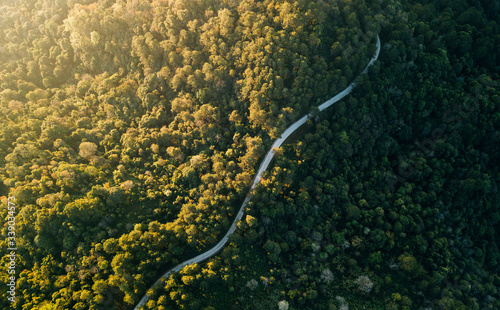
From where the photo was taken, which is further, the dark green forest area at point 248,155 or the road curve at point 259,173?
the dark green forest area at point 248,155

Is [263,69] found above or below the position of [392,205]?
above

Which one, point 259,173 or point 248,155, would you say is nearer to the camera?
point 248,155

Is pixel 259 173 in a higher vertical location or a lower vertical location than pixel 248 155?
lower

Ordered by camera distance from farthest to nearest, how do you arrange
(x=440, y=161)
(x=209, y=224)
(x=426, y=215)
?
(x=440, y=161), (x=426, y=215), (x=209, y=224)

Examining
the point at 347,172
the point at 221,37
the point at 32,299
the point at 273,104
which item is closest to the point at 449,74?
the point at 347,172

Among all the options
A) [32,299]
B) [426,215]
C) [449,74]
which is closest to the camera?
[32,299]

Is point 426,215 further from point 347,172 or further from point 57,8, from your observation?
point 57,8

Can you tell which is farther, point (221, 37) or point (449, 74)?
point (449, 74)

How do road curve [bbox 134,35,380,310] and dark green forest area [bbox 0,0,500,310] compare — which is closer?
road curve [bbox 134,35,380,310]
